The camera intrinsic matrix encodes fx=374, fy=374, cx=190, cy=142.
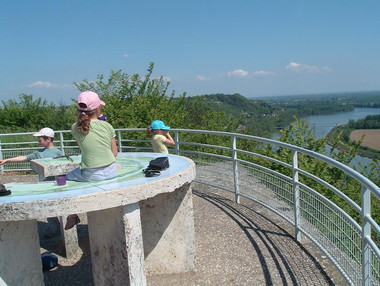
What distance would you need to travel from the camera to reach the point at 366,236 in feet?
10.00

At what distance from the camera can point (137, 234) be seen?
3.63 meters

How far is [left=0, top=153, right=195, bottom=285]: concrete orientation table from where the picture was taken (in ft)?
11.0

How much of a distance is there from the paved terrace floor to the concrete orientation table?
1.27 ft

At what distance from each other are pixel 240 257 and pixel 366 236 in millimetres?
2007

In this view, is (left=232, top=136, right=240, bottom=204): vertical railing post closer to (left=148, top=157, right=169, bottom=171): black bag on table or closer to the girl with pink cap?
(left=148, top=157, right=169, bottom=171): black bag on table

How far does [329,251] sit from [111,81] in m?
15.9

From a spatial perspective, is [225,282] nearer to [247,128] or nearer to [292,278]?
[292,278]

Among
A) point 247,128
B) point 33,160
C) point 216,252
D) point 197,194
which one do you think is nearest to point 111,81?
point 247,128

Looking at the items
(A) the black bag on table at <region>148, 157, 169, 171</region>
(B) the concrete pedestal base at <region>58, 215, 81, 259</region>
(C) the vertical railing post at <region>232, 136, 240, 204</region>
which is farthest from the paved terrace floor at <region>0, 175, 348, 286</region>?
(A) the black bag on table at <region>148, 157, 169, 171</region>

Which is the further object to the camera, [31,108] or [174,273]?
[31,108]

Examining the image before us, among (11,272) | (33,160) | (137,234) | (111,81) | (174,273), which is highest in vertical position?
(111,81)

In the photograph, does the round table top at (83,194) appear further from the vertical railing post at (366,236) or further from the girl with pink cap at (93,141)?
the vertical railing post at (366,236)

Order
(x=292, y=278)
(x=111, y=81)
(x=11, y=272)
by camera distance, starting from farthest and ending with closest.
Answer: (x=111, y=81) → (x=292, y=278) → (x=11, y=272)

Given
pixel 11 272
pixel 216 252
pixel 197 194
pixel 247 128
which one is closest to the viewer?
pixel 11 272
